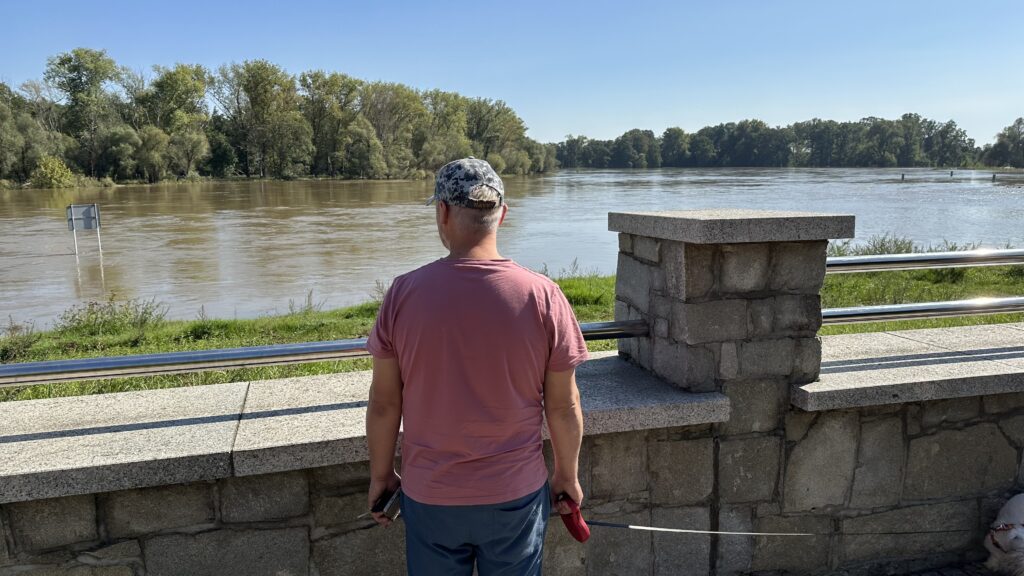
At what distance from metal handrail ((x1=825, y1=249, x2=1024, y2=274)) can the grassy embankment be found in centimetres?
187

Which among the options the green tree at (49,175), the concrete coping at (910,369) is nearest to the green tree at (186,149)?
the green tree at (49,175)

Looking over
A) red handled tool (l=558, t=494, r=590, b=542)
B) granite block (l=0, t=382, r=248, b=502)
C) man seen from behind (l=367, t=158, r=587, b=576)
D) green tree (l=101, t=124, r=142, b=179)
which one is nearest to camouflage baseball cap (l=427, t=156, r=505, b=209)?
man seen from behind (l=367, t=158, r=587, b=576)

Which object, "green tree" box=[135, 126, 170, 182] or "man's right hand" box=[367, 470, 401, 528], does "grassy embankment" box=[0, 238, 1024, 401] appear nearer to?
"man's right hand" box=[367, 470, 401, 528]

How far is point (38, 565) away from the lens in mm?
2436

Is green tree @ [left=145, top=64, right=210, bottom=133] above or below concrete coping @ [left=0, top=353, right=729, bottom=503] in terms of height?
above

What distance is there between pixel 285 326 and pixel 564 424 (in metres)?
7.50

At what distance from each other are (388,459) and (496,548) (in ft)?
1.26

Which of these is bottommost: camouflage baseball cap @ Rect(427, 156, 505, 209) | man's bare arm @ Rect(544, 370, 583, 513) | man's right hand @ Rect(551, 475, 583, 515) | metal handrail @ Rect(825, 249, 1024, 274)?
man's right hand @ Rect(551, 475, 583, 515)

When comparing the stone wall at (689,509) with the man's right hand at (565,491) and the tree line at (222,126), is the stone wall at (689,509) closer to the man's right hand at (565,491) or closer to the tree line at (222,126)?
the man's right hand at (565,491)

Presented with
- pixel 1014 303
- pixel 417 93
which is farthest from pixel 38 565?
pixel 417 93

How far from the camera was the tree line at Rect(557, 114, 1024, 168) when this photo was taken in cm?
14762

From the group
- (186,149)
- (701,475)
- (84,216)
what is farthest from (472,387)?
(186,149)

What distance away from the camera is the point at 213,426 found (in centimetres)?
263

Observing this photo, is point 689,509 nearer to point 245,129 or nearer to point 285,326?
point 285,326
